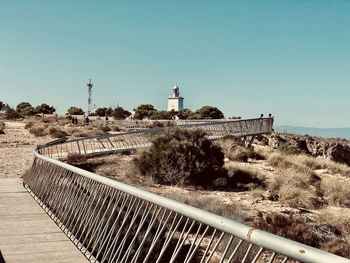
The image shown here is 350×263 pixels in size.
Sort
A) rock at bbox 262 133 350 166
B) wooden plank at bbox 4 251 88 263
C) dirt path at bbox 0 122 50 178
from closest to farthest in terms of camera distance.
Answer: wooden plank at bbox 4 251 88 263 → dirt path at bbox 0 122 50 178 → rock at bbox 262 133 350 166

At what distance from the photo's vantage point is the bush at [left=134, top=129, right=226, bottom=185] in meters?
18.6

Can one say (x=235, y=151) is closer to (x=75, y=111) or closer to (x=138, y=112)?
(x=138, y=112)

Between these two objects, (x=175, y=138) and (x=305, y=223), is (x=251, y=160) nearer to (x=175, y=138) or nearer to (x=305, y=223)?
(x=175, y=138)

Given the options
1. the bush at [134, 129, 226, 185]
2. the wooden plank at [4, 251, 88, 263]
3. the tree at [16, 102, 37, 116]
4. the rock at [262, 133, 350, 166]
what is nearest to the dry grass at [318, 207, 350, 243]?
the bush at [134, 129, 226, 185]

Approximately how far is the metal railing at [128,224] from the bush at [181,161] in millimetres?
6677

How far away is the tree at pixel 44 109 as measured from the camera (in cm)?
10746

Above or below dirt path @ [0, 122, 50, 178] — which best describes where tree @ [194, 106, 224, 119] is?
above

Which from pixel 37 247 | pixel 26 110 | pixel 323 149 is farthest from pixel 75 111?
pixel 37 247

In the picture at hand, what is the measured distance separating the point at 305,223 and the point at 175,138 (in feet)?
32.8

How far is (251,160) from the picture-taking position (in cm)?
2634

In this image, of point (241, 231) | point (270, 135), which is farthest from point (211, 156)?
point (270, 135)

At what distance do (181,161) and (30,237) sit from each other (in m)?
12.4

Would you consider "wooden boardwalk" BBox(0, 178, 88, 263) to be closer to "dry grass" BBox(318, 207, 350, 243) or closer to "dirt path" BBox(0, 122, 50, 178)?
"dry grass" BBox(318, 207, 350, 243)

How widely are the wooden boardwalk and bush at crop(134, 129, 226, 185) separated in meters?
8.52
